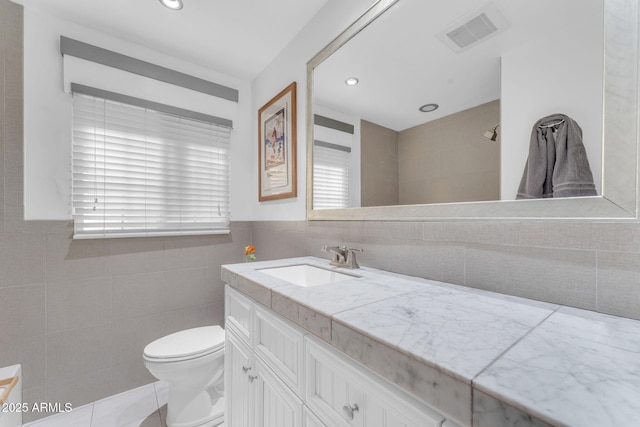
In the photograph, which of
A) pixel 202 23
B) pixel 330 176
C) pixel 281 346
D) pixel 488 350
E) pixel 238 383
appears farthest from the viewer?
pixel 202 23

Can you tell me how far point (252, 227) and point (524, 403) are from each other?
89.9 inches

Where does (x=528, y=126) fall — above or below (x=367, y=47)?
below

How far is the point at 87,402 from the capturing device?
1.72 m

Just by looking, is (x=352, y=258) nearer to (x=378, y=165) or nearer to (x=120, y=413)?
(x=378, y=165)

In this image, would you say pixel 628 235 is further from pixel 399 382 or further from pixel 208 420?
pixel 208 420

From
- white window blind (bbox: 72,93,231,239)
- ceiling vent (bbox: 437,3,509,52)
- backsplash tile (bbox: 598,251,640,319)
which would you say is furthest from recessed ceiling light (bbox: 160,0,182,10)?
backsplash tile (bbox: 598,251,640,319)

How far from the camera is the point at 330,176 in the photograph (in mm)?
1644

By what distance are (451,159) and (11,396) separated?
2.51 meters

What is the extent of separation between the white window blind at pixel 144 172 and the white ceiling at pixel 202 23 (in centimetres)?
49

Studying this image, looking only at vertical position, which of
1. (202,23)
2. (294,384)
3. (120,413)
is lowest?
(120,413)

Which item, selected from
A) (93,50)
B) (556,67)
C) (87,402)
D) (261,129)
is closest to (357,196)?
(556,67)

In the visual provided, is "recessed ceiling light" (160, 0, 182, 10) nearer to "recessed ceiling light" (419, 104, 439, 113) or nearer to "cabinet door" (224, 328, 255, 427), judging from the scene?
"recessed ceiling light" (419, 104, 439, 113)

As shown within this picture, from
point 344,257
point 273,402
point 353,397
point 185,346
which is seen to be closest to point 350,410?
point 353,397

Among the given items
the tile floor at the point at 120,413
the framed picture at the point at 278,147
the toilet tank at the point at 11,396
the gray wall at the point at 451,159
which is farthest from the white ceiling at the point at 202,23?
the tile floor at the point at 120,413
